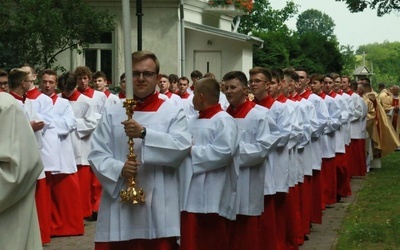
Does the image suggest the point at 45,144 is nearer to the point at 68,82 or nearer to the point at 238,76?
the point at 68,82

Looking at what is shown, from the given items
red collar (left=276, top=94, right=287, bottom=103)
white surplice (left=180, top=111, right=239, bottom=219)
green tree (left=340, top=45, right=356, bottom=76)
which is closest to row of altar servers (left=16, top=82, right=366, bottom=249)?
red collar (left=276, top=94, right=287, bottom=103)

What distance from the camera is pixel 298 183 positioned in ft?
48.5

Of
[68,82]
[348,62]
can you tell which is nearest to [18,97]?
[68,82]

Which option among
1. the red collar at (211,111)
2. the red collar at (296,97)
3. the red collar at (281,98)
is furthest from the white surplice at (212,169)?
the red collar at (296,97)

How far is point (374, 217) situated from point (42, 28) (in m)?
12.8

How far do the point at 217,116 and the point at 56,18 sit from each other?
17937 millimetres

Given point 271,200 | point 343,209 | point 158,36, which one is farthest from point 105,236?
point 158,36

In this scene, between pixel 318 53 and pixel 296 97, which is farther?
pixel 318 53

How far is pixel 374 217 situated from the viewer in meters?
17.6

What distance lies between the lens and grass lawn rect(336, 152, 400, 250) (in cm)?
1460

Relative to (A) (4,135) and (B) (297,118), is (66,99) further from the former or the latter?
(A) (4,135)

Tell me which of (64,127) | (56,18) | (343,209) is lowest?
(343,209)

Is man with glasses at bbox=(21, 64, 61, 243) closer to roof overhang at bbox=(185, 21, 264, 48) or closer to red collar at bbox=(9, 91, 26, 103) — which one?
red collar at bbox=(9, 91, 26, 103)

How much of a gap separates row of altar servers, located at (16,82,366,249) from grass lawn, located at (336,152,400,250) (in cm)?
57
